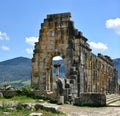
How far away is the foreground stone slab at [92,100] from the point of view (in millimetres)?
20344

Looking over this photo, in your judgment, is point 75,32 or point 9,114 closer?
point 9,114

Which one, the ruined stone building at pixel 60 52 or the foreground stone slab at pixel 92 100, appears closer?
the foreground stone slab at pixel 92 100

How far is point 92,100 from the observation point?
20.6 metres

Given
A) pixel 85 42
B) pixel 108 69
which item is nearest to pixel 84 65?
pixel 85 42

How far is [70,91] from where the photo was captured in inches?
885

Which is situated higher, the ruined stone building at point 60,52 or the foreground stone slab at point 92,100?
the ruined stone building at point 60,52

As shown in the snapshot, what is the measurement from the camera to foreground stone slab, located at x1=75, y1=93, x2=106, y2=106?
20.3m

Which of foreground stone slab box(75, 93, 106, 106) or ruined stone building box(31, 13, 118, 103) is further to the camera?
ruined stone building box(31, 13, 118, 103)

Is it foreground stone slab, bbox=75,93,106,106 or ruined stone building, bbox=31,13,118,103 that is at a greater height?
ruined stone building, bbox=31,13,118,103

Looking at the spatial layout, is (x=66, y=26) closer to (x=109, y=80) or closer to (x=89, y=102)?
(x=89, y=102)

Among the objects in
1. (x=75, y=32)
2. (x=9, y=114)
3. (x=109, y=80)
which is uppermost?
(x=75, y=32)

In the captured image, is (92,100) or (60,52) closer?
Answer: (92,100)

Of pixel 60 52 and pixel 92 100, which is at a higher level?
pixel 60 52

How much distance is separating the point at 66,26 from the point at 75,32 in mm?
1030
